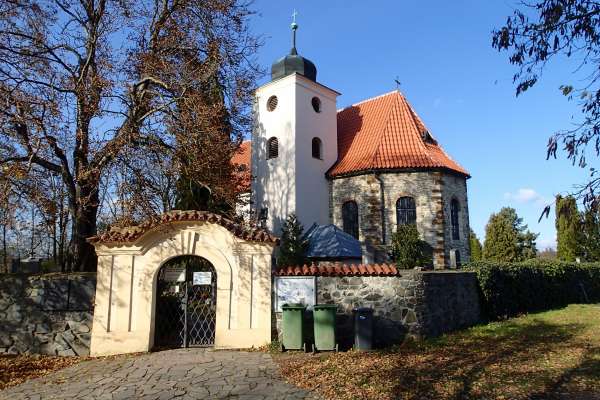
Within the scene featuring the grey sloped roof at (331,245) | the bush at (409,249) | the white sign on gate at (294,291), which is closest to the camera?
the white sign on gate at (294,291)

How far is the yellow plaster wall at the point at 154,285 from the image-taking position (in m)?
9.41

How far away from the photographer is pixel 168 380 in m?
7.20

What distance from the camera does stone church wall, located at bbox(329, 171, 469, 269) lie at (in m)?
20.0

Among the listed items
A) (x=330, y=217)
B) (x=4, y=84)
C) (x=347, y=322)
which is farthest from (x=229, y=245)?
(x=330, y=217)

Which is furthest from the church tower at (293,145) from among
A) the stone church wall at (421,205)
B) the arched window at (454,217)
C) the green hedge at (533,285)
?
the green hedge at (533,285)

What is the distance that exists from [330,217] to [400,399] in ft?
54.3

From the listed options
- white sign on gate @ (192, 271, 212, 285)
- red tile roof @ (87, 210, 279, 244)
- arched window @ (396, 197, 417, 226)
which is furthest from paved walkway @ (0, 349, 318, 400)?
arched window @ (396, 197, 417, 226)

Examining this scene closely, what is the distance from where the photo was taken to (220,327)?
9539mm

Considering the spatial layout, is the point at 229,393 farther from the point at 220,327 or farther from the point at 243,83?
the point at 243,83

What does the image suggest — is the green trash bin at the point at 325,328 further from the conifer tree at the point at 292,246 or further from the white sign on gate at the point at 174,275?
the conifer tree at the point at 292,246

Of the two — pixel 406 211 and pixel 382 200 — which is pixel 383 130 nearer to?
pixel 382 200

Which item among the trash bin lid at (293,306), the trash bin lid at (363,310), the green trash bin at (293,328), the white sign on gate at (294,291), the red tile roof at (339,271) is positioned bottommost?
the green trash bin at (293,328)

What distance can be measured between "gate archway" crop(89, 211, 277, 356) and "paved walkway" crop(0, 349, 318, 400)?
0.57 metres

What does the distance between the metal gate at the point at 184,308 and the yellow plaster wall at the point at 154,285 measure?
1.32 feet
